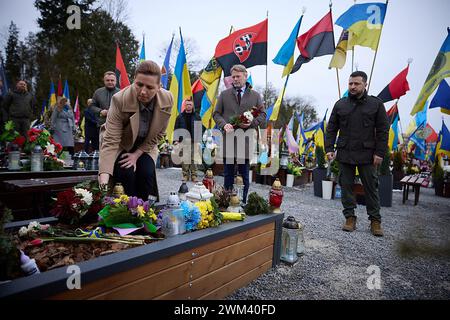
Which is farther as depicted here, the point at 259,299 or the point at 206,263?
the point at 259,299

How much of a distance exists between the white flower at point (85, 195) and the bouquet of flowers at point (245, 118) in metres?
2.35

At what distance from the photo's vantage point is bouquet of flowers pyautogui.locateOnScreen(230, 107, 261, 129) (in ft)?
12.3

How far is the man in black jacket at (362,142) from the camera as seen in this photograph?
11.9ft

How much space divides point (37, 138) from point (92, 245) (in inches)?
117

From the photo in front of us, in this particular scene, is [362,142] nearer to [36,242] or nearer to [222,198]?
[222,198]

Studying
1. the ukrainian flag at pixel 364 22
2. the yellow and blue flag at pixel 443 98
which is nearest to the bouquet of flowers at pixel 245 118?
the ukrainian flag at pixel 364 22

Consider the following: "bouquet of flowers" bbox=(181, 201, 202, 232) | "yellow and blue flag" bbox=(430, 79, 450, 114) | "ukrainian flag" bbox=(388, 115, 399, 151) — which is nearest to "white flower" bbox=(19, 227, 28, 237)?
"bouquet of flowers" bbox=(181, 201, 202, 232)

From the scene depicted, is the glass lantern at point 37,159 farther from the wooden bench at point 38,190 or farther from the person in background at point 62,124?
the person in background at point 62,124

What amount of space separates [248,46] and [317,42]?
1496mm

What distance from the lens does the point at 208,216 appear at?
1950mm

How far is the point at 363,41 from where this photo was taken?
5.33 metres

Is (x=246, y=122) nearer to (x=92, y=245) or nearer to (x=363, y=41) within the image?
(x=92, y=245)
